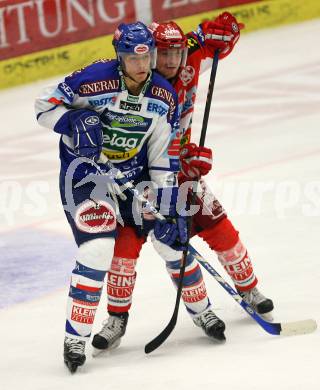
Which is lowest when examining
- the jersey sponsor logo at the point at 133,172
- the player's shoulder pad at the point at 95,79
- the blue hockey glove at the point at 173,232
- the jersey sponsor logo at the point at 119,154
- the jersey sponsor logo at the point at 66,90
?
the blue hockey glove at the point at 173,232

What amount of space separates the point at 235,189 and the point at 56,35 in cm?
429

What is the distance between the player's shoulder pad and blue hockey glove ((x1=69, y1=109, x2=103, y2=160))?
0.50 ft

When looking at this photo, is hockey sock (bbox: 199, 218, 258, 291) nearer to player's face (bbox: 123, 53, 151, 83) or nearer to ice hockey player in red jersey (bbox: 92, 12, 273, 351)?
ice hockey player in red jersey (bbox: 92, 12, 273, 351)

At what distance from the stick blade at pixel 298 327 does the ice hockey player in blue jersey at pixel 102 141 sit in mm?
668

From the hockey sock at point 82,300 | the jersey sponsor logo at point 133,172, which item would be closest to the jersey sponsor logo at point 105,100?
the jersey sponsor logo at point 133,172

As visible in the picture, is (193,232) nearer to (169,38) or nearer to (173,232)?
(173,232)

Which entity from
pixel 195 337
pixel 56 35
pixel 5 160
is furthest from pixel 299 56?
pixel 195 337

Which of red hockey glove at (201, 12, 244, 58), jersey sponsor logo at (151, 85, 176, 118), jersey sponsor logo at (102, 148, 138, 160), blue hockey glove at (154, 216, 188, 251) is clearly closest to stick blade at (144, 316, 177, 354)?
blue hockey glove at (154, 216, 188, 251)

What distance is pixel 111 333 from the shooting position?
5.59 meters

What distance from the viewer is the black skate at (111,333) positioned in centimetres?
552

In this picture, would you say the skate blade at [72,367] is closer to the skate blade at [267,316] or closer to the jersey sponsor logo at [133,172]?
the jersey sponsor logo at [133,172]

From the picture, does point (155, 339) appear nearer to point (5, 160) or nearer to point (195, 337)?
point (195, 337)

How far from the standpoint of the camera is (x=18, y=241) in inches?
308

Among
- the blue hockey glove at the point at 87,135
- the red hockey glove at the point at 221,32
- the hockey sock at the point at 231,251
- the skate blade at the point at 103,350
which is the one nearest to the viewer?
the blue hockey glove at the point at 87,135
